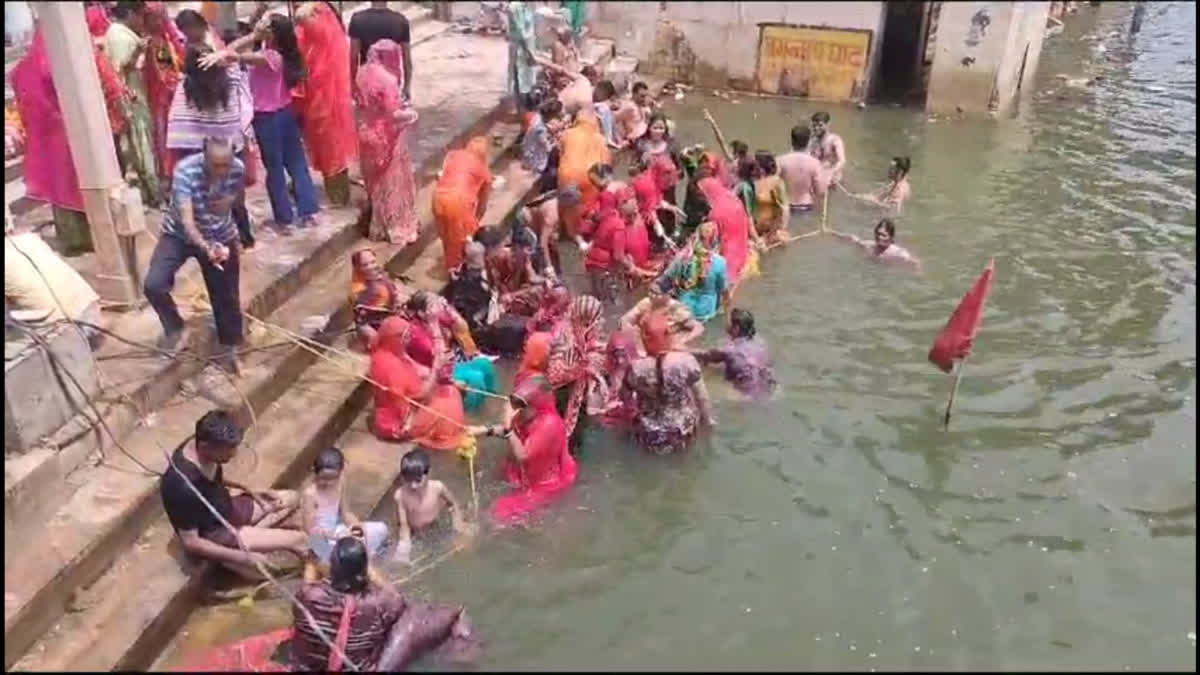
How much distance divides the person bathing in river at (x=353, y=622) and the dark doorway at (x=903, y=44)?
1502cm

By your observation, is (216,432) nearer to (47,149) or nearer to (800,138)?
(47,149)

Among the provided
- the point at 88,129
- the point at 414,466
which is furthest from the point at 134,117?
the point at 414,466

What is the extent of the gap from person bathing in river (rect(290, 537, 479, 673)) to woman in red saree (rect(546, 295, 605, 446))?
231 centimetres

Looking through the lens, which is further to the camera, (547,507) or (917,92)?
→ (917,92)

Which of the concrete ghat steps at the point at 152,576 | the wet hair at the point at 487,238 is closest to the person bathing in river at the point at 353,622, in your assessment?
the concrete ghat steps at the point at 152,576

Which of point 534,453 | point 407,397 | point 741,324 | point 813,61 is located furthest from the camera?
point 813,61

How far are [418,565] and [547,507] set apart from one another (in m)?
0.91

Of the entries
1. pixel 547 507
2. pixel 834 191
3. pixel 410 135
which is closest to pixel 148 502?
pixel 547 507

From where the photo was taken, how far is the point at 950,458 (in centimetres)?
718

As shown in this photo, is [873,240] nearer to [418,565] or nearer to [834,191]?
[834,191]

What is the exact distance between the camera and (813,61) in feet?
55.2

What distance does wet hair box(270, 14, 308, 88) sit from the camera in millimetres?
8211

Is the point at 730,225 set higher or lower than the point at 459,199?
lower

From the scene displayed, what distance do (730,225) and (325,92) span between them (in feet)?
12.3
